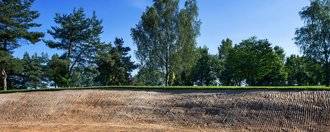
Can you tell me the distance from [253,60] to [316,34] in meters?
12.4

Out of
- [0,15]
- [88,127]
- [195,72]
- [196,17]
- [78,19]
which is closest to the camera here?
[88,127]

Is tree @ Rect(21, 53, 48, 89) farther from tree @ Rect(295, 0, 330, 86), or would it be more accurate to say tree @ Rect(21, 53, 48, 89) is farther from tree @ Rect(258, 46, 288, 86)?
tree @ Rect(295, 0, 330, 86)

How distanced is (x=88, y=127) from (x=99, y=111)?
12.9 ft

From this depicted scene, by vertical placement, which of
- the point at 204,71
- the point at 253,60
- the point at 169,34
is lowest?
the point at 204,71

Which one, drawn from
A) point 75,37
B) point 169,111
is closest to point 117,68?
point 75,37

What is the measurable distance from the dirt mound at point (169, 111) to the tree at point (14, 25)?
13801mm

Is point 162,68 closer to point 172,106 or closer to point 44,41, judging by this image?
point 44,41

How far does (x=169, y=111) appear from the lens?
2322 cm

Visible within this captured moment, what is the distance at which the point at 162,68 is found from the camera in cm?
4694

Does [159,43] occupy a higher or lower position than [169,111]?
higher

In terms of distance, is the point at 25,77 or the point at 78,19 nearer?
the point at 78,19

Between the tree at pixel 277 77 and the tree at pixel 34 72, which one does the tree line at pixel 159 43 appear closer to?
the tree at pixel 277 77

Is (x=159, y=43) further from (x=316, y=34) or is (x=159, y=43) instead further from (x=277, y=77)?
(x=277, y=77)

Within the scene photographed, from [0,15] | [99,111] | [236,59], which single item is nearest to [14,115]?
[99,111]
